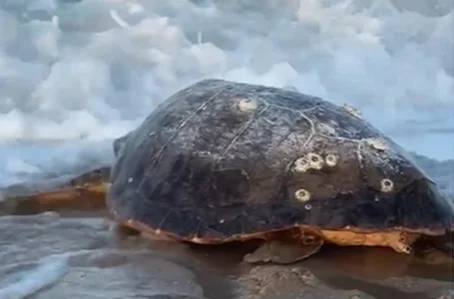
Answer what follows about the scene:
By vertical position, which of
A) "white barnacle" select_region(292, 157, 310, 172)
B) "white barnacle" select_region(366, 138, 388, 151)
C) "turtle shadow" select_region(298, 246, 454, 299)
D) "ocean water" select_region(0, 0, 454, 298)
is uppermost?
"ocean water" select_region(0, 0, 454, 298)

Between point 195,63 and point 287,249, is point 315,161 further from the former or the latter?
point 195,63

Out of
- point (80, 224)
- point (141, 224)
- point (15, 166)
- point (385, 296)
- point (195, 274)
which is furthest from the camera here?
point (15, 166)

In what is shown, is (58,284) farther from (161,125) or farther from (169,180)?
(161,125)

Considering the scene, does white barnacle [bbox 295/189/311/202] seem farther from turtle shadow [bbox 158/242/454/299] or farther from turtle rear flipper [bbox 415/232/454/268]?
turtle rear flipper [bbox 415/232/454/268]

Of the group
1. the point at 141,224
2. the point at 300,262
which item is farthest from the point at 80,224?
the point at 300,262

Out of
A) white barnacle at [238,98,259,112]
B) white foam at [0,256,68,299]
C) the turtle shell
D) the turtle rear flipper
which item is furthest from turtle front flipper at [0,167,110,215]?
the turtle rear flipper

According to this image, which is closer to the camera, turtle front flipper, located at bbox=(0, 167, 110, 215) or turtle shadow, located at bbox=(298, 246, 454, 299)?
turtle shadow, located at bbox=(298, 246, 454, 299)

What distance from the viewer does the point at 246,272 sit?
2.97m

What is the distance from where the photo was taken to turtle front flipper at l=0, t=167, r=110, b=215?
12.4 ft

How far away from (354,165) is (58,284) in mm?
1077

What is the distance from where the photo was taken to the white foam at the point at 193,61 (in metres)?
5.53

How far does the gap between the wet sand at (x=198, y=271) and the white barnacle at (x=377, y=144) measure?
14.3 inches

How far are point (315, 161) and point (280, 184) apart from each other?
149 mm

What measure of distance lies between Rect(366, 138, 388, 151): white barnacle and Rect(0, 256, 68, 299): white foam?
1148mm
